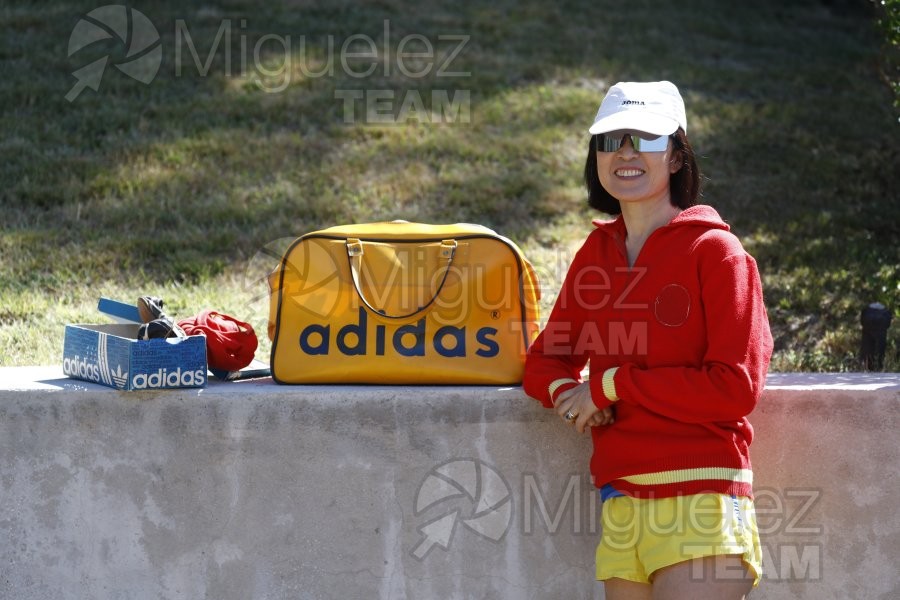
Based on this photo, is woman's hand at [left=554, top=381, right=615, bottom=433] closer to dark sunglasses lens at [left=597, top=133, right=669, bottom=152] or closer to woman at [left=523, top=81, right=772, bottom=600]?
woman at [left=523, top=81, right=772, bottom=600]

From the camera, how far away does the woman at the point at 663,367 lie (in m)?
2.56

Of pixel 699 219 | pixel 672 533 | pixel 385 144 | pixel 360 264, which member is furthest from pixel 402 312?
pixel 385 144

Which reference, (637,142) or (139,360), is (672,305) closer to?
(637,142)

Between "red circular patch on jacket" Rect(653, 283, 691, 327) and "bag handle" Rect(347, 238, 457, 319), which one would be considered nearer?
"red circular patch on jacket" Rect(653, 283, 691, 327)

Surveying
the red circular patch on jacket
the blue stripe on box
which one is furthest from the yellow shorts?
the blue stripe on box

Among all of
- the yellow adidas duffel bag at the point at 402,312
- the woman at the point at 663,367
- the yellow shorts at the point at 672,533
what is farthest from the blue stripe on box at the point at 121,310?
the yellow shorts at the point at 672,533

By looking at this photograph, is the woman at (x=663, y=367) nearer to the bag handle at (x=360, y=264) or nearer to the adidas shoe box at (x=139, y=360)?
the bag handle at (x=360, y=264)

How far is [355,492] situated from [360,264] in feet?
2.06

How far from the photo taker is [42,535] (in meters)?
3.20

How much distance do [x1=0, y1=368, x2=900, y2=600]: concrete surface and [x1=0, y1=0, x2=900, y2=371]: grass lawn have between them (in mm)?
1372

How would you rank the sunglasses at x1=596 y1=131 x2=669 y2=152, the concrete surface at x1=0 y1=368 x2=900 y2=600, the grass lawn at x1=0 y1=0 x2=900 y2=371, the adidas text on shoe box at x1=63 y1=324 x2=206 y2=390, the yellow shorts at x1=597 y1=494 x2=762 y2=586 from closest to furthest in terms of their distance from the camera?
the yellow shorts at x1=597 y1=494 x2=762 y2=586
the sunglasses at x1=596 y1=131 x2=669 y2=152
the adidas text on shoe box at x1=63 y1=324 x2=206 y2=390
the concrete surface at x1=0 y1=368 x2=900 y2=600
the grass lawn at x1=0 y1=0 x2=900 y2=371

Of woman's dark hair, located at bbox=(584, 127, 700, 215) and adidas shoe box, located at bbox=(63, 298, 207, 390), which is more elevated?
woman's dark hair, located at bbox=(584, 127, 700, 215)

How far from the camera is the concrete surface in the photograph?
10.4 feet

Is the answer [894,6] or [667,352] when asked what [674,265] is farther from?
[894,6]
